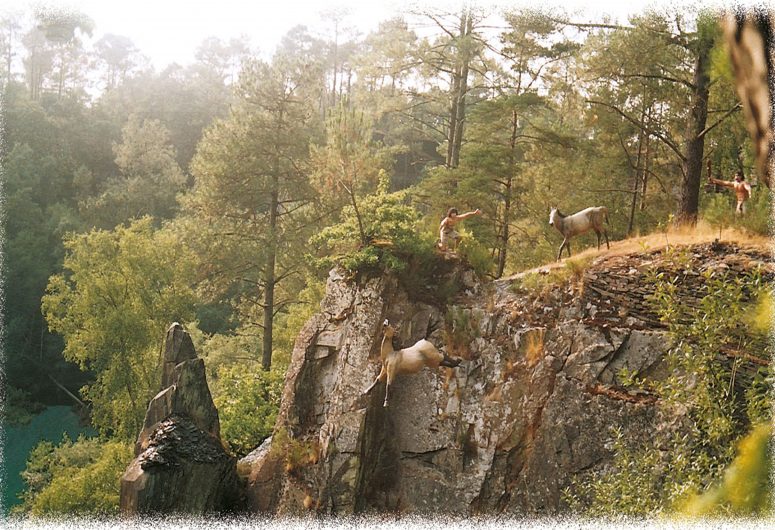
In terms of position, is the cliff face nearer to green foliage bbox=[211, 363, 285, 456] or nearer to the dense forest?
the dense forest

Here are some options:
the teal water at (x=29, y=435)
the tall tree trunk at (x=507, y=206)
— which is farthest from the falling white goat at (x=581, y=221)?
the teal water at (x=29, y=435)

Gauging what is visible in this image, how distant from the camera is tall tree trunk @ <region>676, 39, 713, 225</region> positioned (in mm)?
11383

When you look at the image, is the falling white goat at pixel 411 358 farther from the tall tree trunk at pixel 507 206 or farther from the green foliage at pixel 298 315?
the green foliage at pixel 298 315

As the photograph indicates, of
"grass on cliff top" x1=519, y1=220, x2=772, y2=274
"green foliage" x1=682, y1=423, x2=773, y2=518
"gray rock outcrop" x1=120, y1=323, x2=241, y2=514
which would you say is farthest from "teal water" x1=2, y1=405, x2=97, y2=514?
"green foliage" x1=682, y1=423, x2=773, y2=518

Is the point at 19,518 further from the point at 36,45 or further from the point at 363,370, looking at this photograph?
the point at 36,45

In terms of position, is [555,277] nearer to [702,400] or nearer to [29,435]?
[702,400]

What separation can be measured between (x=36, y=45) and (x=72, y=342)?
3332cm

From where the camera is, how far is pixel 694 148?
1159cm

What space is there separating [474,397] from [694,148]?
5.87 m

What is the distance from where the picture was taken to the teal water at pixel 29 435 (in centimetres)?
2298

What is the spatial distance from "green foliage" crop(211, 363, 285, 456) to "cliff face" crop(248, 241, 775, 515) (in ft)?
7.95

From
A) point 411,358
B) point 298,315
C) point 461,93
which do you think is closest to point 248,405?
point 298,315

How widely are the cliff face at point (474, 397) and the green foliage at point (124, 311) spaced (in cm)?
800

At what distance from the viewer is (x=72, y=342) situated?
60.6 feet
